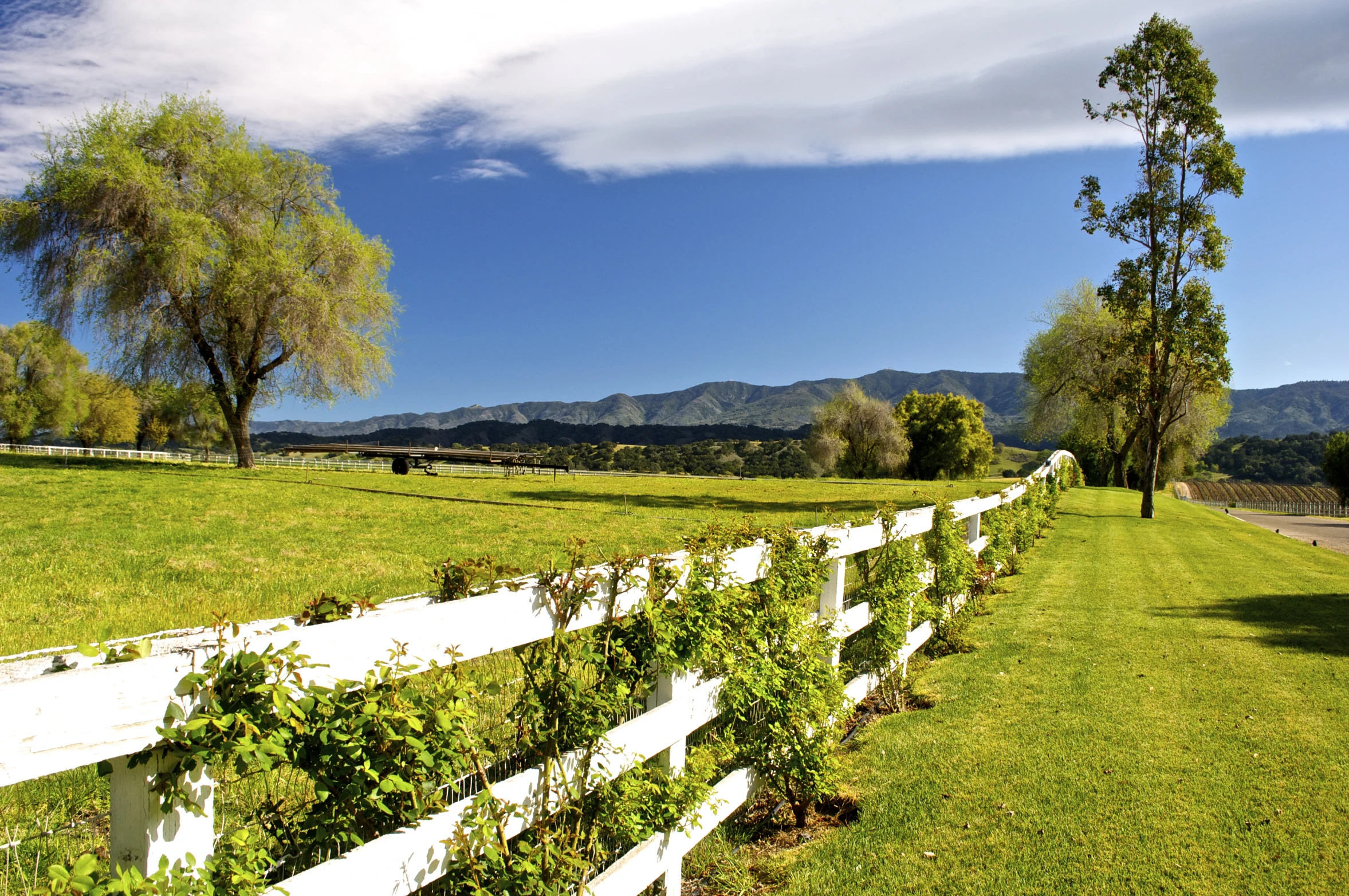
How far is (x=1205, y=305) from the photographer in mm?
20562

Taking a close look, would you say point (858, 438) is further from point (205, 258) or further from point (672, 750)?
point (672, 750)

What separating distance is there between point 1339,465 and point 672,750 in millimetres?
83426

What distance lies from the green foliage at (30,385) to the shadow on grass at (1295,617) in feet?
238

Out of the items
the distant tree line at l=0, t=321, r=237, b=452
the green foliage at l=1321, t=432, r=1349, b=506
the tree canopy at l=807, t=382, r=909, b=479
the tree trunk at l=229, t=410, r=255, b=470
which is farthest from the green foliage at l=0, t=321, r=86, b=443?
the green foliage at l=1321, t=432, r=1349, b=506

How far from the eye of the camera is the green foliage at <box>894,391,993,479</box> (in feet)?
215

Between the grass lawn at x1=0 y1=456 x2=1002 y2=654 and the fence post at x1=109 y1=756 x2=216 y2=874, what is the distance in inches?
14.2

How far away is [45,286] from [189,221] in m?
4.96

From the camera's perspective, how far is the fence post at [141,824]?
153 centimetres

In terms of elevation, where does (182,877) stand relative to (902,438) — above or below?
below

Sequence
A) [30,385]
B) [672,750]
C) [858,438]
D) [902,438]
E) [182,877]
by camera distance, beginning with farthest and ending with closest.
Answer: [858,438]
[902,438]
[30,385]
[672,750]
[182,877]

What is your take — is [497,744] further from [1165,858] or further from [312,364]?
[312,364]

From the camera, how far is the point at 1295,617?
836 centimetres

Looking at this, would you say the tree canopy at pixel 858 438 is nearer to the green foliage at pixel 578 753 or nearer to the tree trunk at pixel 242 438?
the tree trunk at pixel 242 438

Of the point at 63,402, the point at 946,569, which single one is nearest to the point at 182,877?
the point at 946,569
